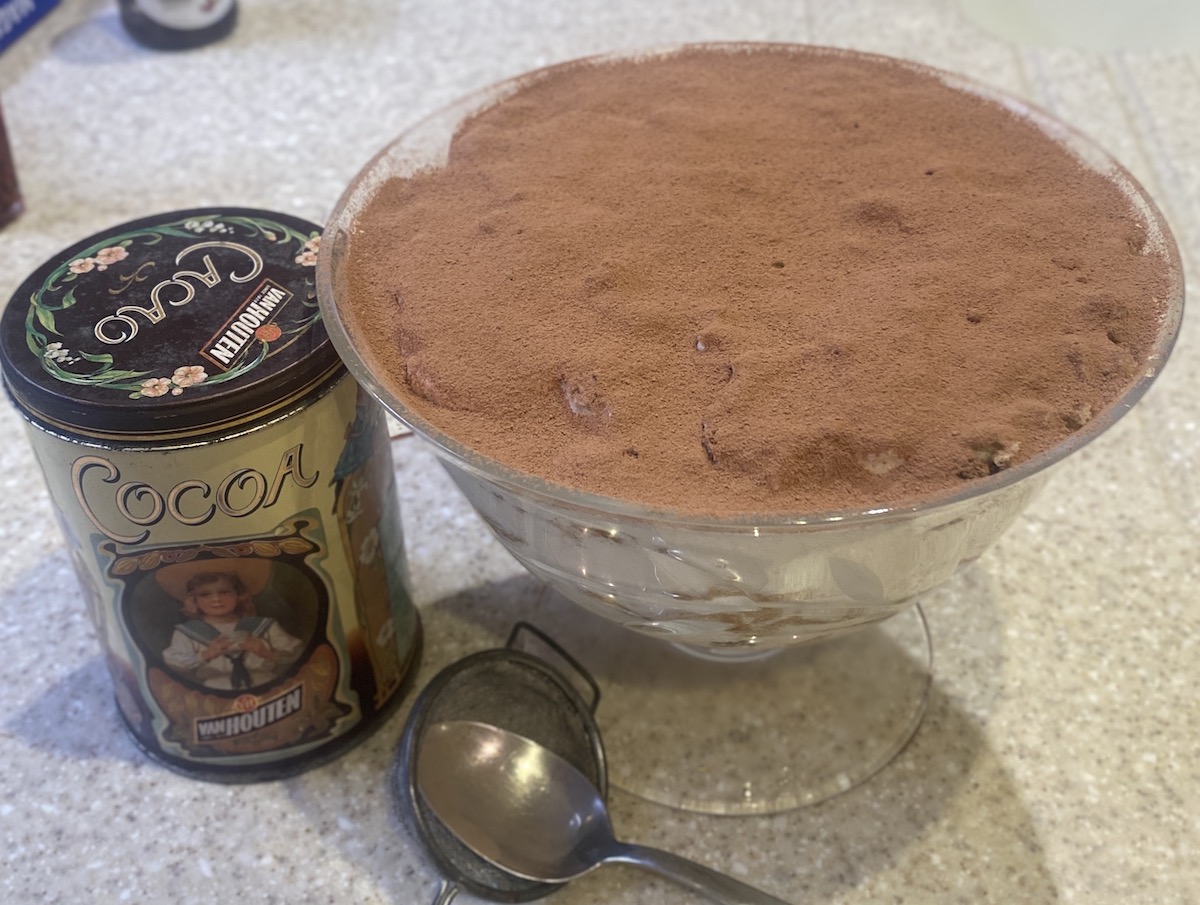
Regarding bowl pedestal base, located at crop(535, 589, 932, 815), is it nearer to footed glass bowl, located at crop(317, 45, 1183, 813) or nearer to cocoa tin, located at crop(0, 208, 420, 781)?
footed glass bowl, located at crop(317, 45, 1183, 813)

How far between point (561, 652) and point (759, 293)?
0.27m

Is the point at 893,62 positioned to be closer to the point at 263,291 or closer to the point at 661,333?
the point at 661,333

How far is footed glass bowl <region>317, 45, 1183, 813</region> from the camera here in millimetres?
468

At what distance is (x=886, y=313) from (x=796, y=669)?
0.98 feet

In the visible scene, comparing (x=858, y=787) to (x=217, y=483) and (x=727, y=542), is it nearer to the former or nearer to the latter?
(x=727, y=542)

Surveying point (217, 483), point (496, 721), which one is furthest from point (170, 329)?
point (496, 721)

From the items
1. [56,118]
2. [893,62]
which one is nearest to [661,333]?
[893,62]

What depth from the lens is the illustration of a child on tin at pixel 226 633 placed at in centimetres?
60

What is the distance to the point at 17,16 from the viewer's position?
1.37m

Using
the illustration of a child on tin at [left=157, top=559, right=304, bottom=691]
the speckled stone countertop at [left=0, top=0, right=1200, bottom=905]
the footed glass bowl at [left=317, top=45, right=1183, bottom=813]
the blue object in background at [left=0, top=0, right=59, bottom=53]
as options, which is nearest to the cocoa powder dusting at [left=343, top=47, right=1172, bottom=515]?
the footed glass bowl at [left=317, top=45, right=1183, bottom=813]

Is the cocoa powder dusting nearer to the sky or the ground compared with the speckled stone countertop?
nearer to the sky

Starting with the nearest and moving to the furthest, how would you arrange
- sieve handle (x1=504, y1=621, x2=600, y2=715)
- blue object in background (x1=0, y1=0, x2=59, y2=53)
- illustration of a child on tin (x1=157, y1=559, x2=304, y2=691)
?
illustration of a child on tin (x1=157, y1=559, x2=304, y2=691)
sieve handle (x1=504, y1=621, x2=600, y2=715)
blue object in background (x1=0, y1=0, x2=59, y2=53)

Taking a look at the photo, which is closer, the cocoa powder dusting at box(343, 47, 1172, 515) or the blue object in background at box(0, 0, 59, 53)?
the cocoa powder dusting at box(343, 47, 1172, 515)

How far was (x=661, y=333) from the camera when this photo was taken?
541 millimetres
